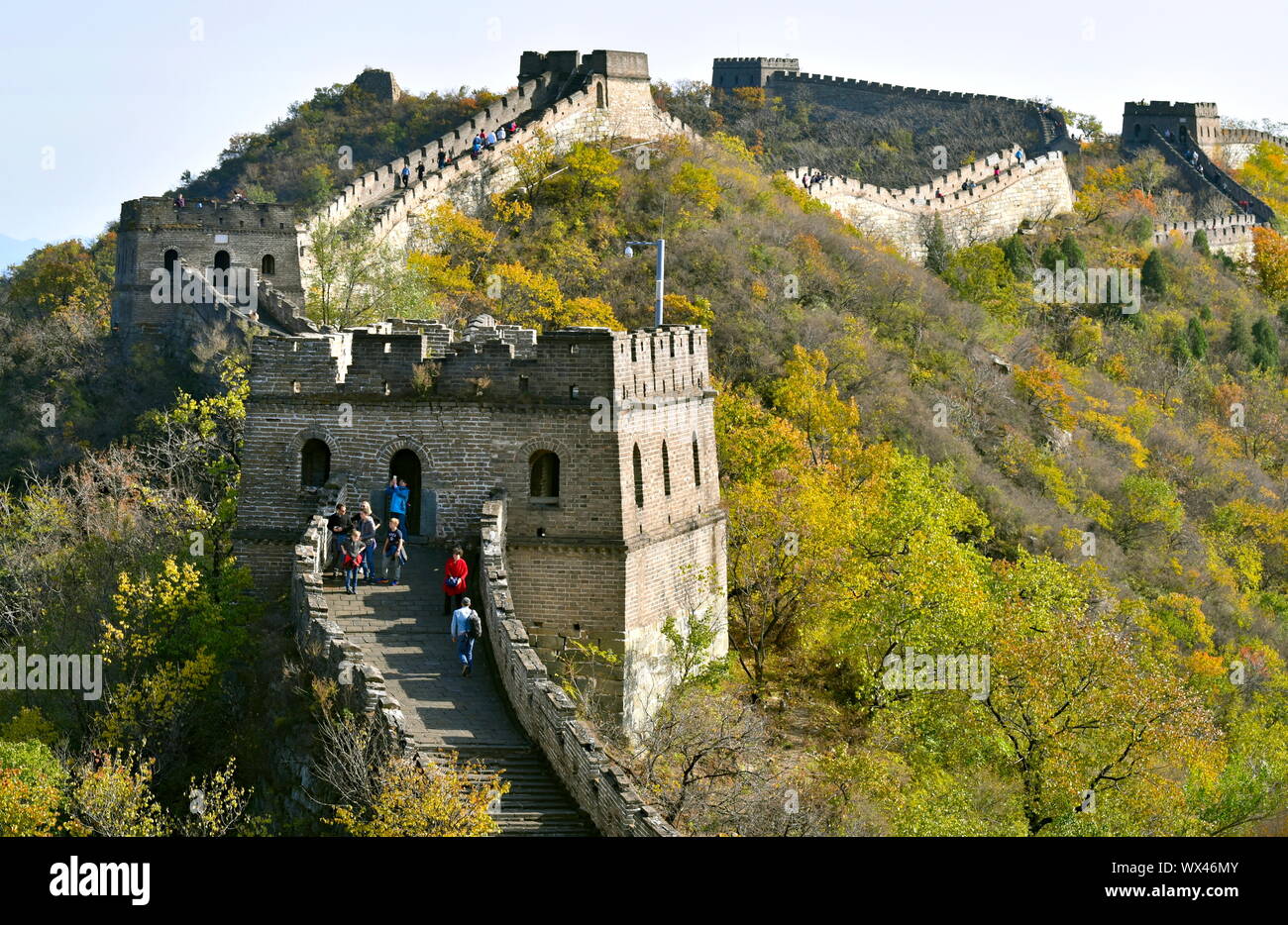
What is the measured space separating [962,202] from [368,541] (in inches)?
2503

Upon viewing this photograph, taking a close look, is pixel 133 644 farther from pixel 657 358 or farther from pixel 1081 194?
pixel 1081 194

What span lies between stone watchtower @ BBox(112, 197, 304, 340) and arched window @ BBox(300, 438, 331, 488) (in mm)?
24480

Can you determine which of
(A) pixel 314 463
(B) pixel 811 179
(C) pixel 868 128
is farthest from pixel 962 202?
(A) pixel 314 463

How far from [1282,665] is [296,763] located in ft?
132

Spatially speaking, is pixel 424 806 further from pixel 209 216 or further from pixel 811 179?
pixel 811 179

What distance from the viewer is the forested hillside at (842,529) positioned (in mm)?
30094

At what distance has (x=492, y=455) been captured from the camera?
30.3 metres

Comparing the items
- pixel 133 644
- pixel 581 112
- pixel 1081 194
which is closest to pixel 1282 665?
pixel 581 112

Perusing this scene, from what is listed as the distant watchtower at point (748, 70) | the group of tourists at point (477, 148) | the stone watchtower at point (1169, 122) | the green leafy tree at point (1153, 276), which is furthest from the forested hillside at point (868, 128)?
the group of tourists at point (477, 148)

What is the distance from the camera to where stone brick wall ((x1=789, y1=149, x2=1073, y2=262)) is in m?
81.8

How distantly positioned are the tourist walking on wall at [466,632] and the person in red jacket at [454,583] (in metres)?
1.14

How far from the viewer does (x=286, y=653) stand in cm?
2791

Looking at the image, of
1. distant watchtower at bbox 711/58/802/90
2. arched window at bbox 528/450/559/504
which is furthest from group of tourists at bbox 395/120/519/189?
distant watchtower at bbox 711/58/802/90

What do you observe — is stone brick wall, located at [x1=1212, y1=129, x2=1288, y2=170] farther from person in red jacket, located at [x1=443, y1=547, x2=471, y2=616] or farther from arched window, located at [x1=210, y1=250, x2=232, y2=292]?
person in red jacket, located at [x1=443, y1=547, x2=471, y2=616]
